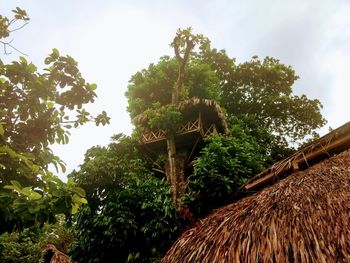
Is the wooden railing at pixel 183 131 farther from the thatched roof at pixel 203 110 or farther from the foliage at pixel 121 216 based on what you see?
the foliage at pixel 121 216

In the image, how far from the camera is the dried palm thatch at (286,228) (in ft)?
10.6

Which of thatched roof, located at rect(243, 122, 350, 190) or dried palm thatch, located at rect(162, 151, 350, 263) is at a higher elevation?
thatched roof, located at rect(243, 122, 350, 190)

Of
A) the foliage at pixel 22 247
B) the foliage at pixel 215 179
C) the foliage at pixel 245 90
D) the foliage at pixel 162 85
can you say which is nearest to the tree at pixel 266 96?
the foliage at pixel 245 90

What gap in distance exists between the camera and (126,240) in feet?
25.1

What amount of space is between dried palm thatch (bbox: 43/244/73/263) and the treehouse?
13.4 feet

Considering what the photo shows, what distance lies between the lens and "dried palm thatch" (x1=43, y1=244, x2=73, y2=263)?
32.2ft

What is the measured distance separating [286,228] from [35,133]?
3151 mm

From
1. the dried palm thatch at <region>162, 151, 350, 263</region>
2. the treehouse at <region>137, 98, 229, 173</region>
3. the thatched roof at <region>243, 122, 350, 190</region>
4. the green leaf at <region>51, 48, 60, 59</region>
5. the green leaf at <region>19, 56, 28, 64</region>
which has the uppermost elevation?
the treehouse at <region>137, 98, 229, 173</region>

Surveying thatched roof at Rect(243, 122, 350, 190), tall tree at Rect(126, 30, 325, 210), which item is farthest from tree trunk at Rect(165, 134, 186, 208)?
thatched roof at Rect(243, 122, 350, 190)

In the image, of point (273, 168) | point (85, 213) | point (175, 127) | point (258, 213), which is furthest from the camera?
point (175, 127)

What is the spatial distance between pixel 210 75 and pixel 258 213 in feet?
29.1

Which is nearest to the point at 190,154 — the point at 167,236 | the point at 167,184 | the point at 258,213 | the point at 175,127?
the point at 175,127

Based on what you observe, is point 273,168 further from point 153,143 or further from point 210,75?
point 210,75

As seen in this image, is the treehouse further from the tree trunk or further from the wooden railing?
the tree trunk
